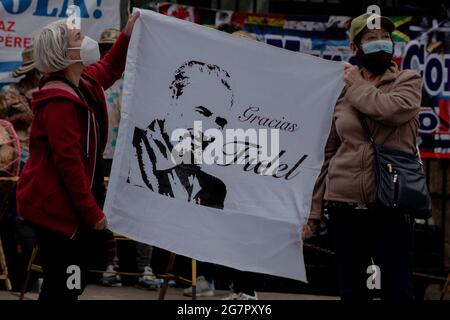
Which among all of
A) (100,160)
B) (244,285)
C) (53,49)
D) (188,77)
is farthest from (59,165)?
(244,285)

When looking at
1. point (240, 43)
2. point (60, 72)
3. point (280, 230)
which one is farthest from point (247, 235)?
point (60, 72)

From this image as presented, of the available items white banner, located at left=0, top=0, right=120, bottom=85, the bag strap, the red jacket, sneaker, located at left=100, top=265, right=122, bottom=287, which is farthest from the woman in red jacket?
sneaker, located at left=100, top=265, right=122, bottom=287

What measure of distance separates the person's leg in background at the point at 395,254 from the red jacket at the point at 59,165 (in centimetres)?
154

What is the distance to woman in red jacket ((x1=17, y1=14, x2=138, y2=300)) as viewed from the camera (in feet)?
18.2

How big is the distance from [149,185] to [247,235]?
0.69 metres

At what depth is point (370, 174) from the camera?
5.89 m

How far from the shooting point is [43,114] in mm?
5598

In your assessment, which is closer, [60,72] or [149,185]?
[60,72]

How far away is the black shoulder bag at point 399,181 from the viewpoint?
5777 mm

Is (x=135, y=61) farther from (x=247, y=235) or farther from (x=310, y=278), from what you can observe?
(x=310, y=278)

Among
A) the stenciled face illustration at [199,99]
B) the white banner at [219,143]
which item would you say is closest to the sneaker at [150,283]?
the white banner at [219,143]

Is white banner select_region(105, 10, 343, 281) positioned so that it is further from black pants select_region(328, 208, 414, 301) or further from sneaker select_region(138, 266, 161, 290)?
sneaker select_region(138, 266, 161, 290)

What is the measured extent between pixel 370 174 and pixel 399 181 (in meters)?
0.17

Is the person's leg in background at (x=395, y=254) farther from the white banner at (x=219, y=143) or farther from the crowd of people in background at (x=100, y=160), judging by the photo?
the white banner at (x=219, y=143)
